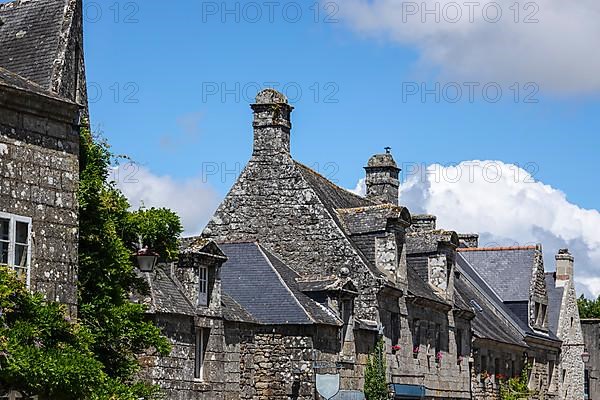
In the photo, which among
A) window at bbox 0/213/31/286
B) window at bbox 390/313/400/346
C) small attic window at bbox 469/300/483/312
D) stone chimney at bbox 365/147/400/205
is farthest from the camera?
small attic window at bbox 469/300/483/312

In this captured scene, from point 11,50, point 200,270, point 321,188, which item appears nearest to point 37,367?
point 11,50

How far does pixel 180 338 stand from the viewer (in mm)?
21953

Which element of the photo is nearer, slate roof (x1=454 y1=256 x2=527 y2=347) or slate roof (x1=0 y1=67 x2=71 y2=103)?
slate roof (x1=0 y1=67 x2=71 y2=103)

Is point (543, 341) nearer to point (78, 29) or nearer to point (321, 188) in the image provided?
point (321, 188)

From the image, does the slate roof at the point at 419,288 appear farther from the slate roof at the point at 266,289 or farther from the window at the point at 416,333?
the slate roof at the point at 266,289

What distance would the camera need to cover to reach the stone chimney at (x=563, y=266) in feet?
153

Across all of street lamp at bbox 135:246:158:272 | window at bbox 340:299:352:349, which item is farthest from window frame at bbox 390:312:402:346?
street lamp at bbox 135:246:158:272

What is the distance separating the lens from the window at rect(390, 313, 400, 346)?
2969 centimetres

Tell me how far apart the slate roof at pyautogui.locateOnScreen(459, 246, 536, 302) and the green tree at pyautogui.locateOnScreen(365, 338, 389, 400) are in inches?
567

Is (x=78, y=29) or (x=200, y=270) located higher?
(x=78, y=29)

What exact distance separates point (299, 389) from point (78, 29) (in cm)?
1132

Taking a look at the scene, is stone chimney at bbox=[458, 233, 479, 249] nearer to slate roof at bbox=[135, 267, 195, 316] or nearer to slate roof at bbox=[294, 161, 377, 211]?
slate roof at bbox=[294, 161, 377, 211]

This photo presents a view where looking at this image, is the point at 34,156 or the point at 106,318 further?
the point at 106,318

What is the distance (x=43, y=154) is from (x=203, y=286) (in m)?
8.51
